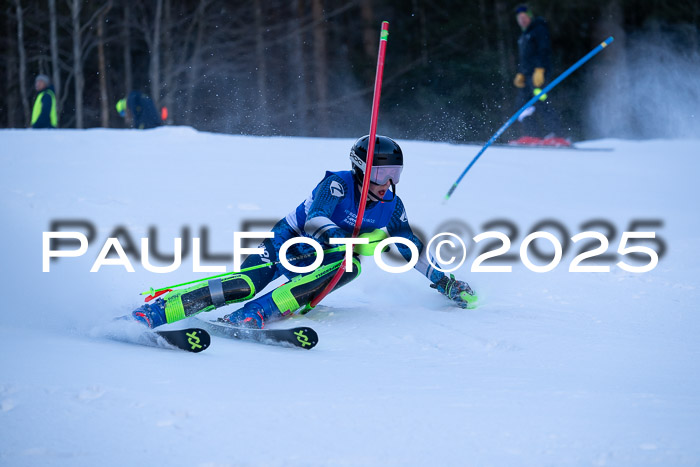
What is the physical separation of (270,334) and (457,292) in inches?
57.0

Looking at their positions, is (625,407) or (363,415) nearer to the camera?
(363,415)

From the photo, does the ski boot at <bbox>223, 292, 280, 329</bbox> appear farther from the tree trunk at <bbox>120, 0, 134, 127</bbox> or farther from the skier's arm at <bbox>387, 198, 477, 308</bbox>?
the tree trunk at <bbox>120, 0, 134, 127</bbox>

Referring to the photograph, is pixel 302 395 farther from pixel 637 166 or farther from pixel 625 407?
pixel 637 166

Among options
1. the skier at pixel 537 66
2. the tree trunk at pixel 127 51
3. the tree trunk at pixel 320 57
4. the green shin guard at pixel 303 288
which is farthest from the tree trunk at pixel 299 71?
the green shin guard at pixel 303 288

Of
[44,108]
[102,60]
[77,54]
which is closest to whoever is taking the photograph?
[44,108]

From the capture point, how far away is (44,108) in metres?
12.0

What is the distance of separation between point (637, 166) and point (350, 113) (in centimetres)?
1316

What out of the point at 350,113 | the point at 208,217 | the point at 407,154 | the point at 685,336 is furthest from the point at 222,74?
the point at 685,336

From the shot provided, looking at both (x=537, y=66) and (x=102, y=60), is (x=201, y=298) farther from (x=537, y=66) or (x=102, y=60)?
(x=102, y=60)

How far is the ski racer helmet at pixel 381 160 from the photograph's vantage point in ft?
13.8

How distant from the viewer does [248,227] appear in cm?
660

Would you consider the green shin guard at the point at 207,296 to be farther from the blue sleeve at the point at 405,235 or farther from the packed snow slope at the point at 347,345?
the blue sleeve at the point at 405,235

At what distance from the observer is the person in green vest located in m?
12.0

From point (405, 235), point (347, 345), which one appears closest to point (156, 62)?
point (405, 235)
